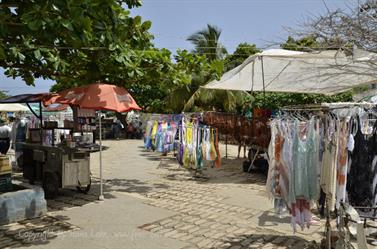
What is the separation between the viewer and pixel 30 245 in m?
5.07

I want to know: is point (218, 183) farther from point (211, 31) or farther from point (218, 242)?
point (211, 31)

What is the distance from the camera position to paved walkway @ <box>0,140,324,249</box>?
17.0ft

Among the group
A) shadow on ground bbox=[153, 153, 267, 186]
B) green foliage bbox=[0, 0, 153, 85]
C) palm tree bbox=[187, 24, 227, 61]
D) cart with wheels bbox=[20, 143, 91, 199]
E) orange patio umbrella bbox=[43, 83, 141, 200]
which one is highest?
palm tree bbox=[187, 24, 227, 61]

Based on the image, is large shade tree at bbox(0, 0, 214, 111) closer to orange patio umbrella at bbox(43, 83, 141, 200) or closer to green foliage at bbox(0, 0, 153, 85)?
green foliage at bbox(0, 0, 153, 85)

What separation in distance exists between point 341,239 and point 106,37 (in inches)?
149

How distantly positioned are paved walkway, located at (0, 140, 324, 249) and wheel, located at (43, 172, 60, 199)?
224 millimetres

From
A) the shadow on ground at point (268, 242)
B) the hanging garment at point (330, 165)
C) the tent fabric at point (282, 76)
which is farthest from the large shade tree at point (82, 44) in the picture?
the shadow on ground at point (268, 242)

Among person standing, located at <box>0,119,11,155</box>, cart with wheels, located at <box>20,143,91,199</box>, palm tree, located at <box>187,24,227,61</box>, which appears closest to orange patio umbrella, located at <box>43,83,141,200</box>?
cart with wheels, located at <box>20,143,91,199</box>

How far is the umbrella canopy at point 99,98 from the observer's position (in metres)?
6.91

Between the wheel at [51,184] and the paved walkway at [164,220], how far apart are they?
0.22 metres

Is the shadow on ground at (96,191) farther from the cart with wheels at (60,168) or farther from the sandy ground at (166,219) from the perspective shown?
the cart with wheels at (60,168)

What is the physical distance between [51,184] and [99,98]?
2.11m

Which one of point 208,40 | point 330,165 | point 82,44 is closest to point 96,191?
point 82,44

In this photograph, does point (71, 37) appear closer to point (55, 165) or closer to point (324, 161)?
point (324, 161)
